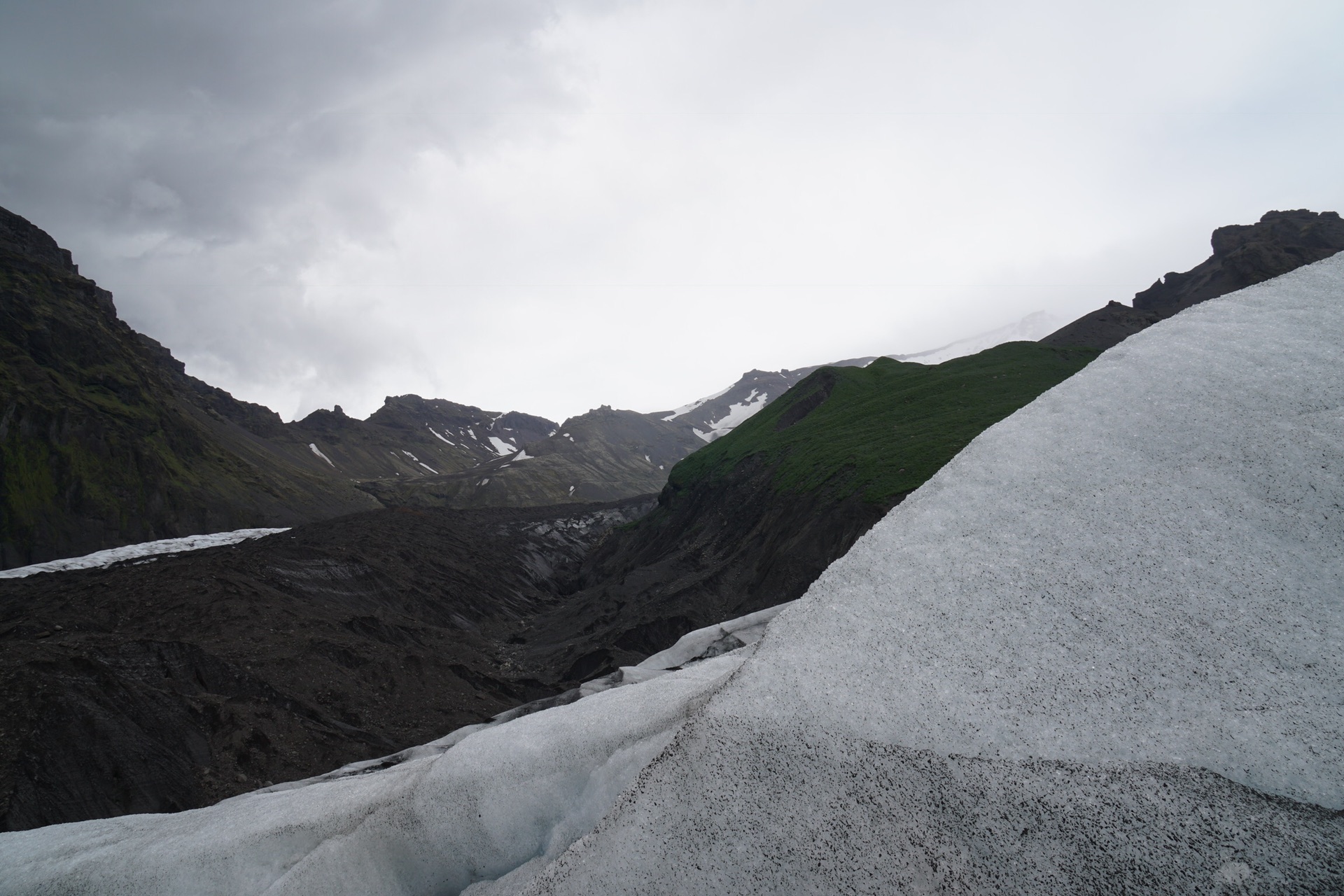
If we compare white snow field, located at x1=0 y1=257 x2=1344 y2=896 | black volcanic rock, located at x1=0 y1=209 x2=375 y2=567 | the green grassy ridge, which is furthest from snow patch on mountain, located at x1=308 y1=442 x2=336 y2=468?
white snow field, located at x1=0 y1=257 x2=1344 y2=896

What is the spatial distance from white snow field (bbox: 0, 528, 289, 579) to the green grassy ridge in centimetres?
5283

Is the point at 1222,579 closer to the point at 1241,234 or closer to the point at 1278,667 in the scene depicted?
the point at 1278,667

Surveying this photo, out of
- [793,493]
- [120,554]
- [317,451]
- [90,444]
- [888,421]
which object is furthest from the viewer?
Result: [317,451]

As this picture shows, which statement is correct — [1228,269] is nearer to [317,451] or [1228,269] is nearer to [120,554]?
[120,554]

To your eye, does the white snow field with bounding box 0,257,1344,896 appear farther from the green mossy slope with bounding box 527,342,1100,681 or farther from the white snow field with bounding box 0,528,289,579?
the white snow field with bounding box 0,528,289,579

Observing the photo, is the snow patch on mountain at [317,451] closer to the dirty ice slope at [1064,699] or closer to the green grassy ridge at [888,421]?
the green grassy ridge at [888,421]

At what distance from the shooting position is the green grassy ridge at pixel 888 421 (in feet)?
118

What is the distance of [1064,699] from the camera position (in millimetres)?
7297

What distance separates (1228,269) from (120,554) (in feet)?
427

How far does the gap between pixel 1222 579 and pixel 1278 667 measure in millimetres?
1293

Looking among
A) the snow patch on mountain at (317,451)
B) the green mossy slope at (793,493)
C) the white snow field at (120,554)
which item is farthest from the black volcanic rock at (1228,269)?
A: the snow patch on mountain at (317,451)

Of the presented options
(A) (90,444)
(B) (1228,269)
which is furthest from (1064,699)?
(A) (90,444)

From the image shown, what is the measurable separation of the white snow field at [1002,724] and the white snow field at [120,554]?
178 feet

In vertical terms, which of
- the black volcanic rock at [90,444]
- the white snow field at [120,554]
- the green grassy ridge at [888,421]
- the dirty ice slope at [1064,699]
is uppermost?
the black volcanic rock at [90,444]
